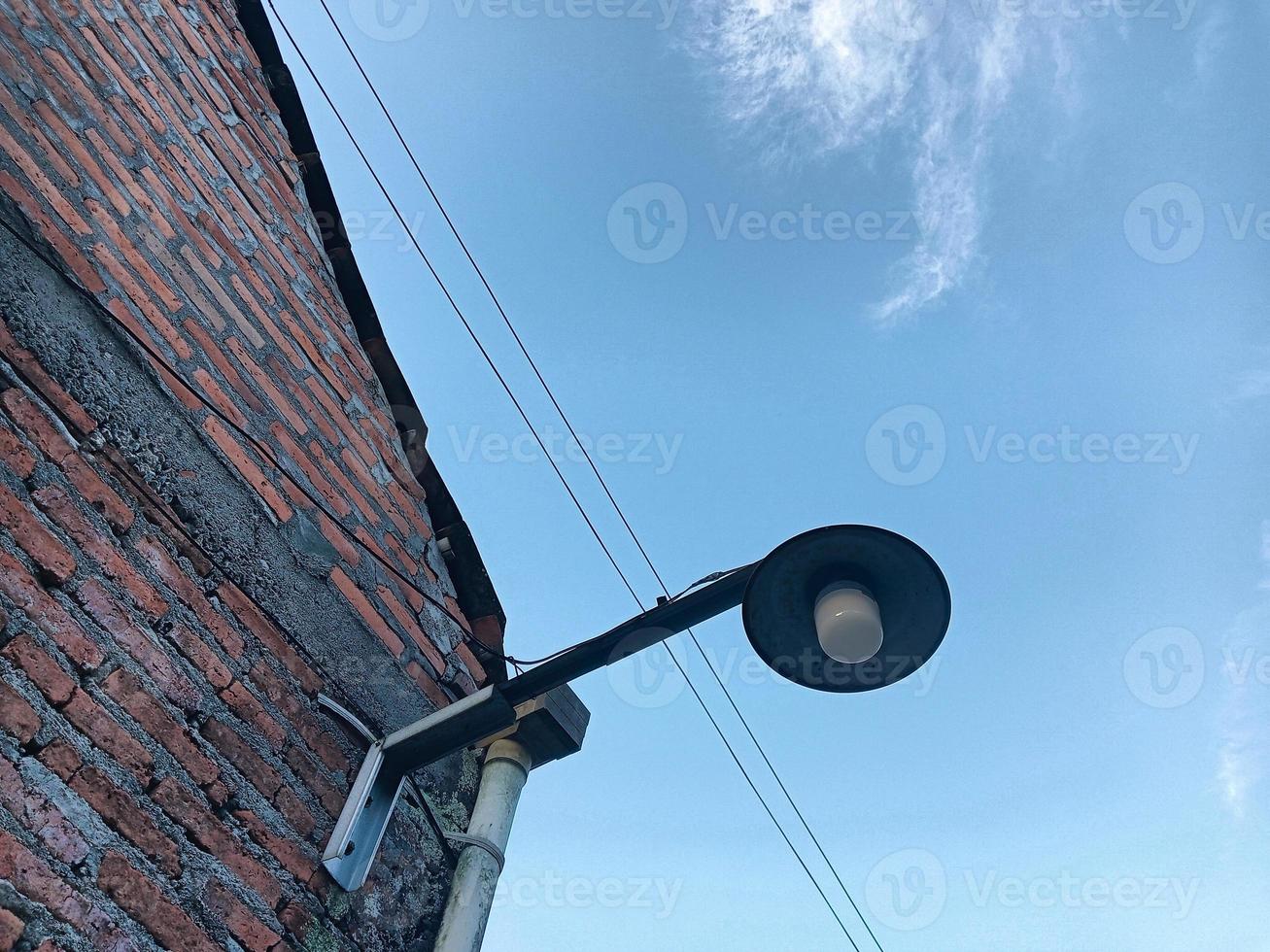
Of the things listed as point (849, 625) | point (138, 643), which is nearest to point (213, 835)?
point (138, 643)

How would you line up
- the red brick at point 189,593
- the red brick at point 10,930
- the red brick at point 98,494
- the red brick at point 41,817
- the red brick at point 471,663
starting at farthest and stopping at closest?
the red brick at point 471,663
the red brick at point 189,593
the red brick at point 98,494
the red brick at point 41,817
the red brick at point 10,930

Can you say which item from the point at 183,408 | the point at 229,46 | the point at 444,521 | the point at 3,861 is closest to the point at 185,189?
the point at 183,408

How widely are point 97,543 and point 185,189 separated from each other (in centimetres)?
140

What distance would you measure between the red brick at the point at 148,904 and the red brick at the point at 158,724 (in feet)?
0.73

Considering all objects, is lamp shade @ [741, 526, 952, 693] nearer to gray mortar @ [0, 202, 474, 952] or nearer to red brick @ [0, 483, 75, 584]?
gray mortar @ [0, 202, 474, 952]

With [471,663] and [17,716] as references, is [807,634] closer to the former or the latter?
[471,663]

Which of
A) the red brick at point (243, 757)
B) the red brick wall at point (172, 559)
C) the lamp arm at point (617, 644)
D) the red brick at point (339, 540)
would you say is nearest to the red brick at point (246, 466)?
the red brick wall at point (172, 559)

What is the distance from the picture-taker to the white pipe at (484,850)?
220 centimetres

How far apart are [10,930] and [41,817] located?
17 centimetres

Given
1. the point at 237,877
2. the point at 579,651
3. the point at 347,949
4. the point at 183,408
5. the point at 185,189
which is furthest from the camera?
the point at 185,189

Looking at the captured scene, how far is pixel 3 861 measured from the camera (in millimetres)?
1362

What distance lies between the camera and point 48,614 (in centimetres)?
161

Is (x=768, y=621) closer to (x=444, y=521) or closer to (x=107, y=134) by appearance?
(x=444, y=521)

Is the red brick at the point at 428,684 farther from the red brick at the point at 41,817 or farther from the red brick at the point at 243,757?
the red brick at the point at 41,817
